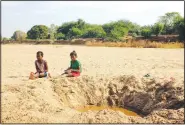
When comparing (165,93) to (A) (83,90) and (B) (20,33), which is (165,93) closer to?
(A) (83,90)

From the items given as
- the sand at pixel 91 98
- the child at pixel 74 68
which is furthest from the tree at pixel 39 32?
the child at pixel 74 68

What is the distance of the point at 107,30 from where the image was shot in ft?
182

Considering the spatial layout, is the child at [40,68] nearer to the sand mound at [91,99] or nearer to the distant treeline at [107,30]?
the sand mound at [91,99]

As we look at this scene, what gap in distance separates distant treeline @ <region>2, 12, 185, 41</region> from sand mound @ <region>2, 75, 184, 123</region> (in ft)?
78.0

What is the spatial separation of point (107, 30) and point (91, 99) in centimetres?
4890

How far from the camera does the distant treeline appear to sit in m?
37.3

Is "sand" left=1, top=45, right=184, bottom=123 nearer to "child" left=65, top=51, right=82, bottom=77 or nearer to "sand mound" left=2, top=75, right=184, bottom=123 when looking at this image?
"sand mound" left=2, top=75, right=184, bottom=123

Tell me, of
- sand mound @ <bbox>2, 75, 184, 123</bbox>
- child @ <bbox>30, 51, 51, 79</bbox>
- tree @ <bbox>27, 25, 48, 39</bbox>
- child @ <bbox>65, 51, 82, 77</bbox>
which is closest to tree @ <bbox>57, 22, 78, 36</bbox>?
tree @ <bbox>27, 25, 48, 39</bbox>

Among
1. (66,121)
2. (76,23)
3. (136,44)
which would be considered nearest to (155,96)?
(66,121)

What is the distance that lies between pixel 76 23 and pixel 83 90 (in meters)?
54.7

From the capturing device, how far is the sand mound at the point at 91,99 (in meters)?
4.49

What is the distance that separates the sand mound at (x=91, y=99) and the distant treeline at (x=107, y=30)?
78.0ft

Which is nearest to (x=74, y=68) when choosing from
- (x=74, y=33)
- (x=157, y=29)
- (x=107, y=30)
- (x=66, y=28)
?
(x=157, y=29)

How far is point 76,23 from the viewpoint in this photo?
200 feet
